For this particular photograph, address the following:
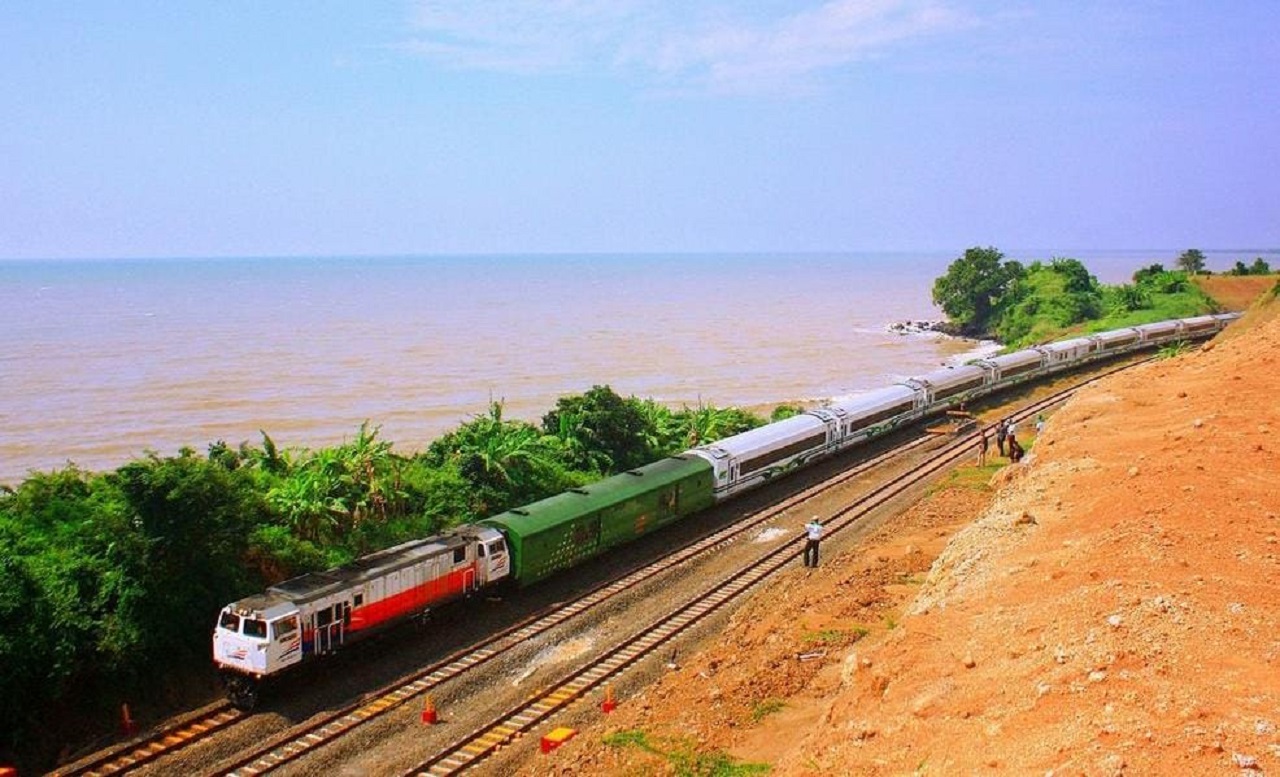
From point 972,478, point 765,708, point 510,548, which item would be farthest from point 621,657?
point 972,478

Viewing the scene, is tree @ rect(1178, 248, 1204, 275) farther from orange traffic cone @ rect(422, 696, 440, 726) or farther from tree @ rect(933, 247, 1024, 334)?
orange traffic cone @ rect(422, 696, 440, 726)

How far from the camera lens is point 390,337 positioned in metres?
118

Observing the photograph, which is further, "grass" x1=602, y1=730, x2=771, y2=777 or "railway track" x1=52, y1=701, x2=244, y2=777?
"railway track" x1=52, y1=701, x2=244, y2=777

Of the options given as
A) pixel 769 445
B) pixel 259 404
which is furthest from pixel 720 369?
pixel 769 445

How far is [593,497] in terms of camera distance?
31.2 meters

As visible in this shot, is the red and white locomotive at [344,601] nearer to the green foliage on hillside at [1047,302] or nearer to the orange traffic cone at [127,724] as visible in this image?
the orange traffic cone at [127,724]

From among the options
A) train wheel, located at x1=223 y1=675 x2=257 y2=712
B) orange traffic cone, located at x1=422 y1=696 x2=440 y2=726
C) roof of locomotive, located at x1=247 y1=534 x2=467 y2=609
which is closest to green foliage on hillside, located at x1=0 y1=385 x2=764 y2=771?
train wheel, located at x1=223 y1=675 x2=257 y2=712

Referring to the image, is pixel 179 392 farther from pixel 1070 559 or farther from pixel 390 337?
pixel 1070 559

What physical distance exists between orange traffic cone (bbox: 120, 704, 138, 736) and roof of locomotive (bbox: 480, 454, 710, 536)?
10.3m

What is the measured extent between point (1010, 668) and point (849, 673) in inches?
154

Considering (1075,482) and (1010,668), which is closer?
(1010,668)

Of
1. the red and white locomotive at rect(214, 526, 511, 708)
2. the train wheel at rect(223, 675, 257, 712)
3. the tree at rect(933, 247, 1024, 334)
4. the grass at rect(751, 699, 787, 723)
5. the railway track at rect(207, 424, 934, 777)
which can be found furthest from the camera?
the tree at rect(933, 247, 1024, 334)

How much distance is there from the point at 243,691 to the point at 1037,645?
16923 mm

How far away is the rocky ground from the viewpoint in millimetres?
12758
